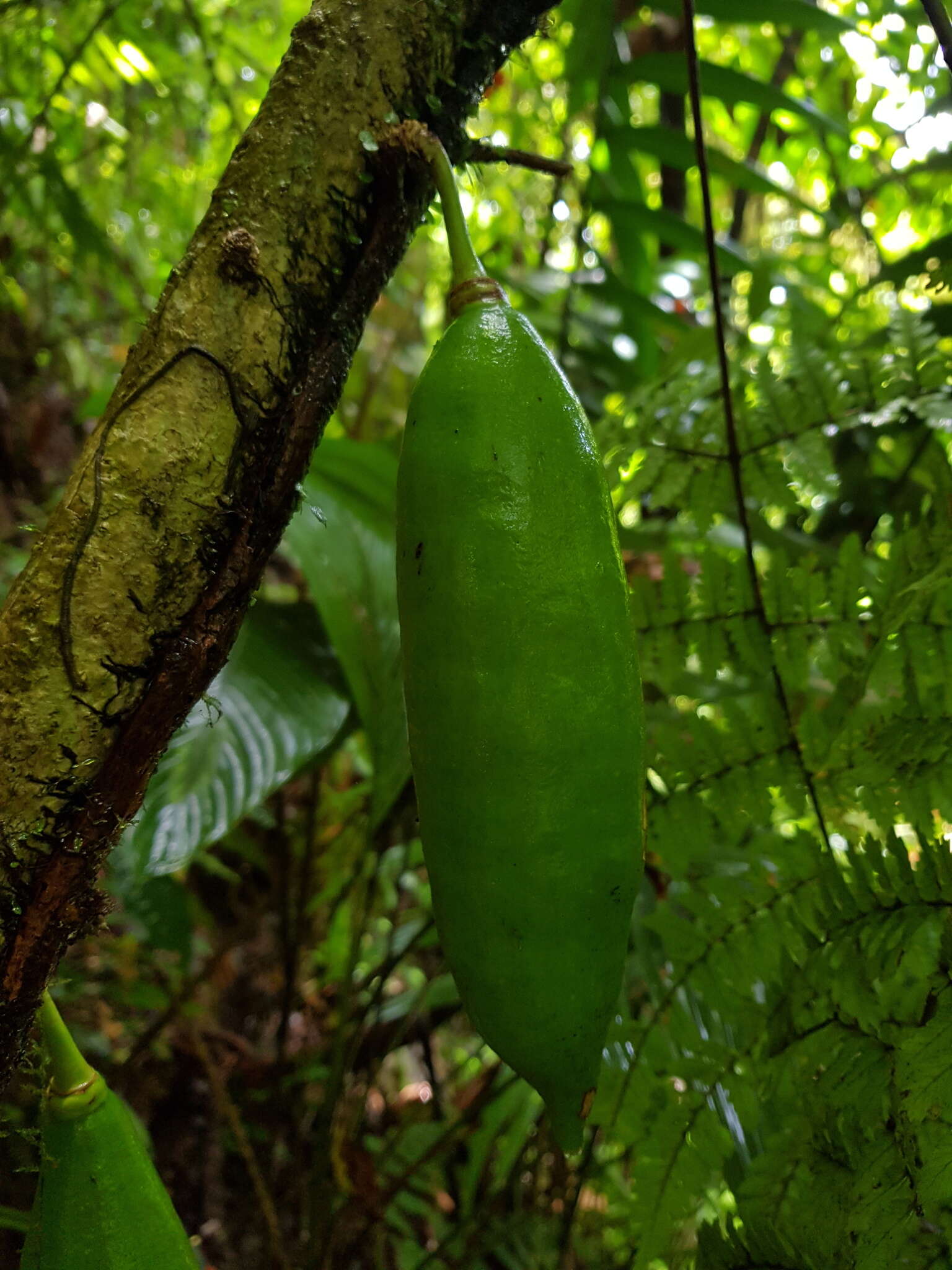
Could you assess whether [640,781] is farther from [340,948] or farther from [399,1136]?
[340,948]

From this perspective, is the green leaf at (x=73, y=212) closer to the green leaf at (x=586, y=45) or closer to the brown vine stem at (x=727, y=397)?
the green leaf at (x=586, y=45)

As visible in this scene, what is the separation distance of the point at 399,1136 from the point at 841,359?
1366mm

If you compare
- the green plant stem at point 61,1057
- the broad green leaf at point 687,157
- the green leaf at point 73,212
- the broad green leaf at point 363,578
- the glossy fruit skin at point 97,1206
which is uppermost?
the broad green leaf at point 687,157

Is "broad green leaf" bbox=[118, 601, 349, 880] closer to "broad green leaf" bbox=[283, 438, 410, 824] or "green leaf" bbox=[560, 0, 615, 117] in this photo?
"broad green leaf" bbox=[283, 438, 410, 824]

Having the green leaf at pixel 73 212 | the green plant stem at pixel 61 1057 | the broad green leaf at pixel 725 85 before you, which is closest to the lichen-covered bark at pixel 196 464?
the green plant stem at pixel 61 1057

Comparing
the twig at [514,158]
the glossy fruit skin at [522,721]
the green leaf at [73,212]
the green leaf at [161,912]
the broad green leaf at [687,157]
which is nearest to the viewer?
the glossy fruit skin at [522,721]

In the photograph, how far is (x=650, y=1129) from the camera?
82cm

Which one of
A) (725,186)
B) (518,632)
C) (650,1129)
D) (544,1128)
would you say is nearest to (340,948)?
(544,1128)

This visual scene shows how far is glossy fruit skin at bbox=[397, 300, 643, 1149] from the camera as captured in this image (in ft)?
1.47

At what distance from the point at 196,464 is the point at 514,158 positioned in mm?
367

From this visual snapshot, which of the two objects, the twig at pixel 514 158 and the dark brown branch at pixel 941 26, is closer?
the dark brown branch at pixel 941 26

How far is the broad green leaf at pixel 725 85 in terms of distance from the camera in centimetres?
137

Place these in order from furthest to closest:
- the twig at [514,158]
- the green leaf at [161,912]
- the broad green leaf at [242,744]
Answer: the green leaf at [161,912], the broad green leaf at [242,744], the twig at [514,158]

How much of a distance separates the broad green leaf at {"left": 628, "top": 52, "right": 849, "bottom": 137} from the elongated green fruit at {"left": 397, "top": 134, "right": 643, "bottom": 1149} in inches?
44.7
